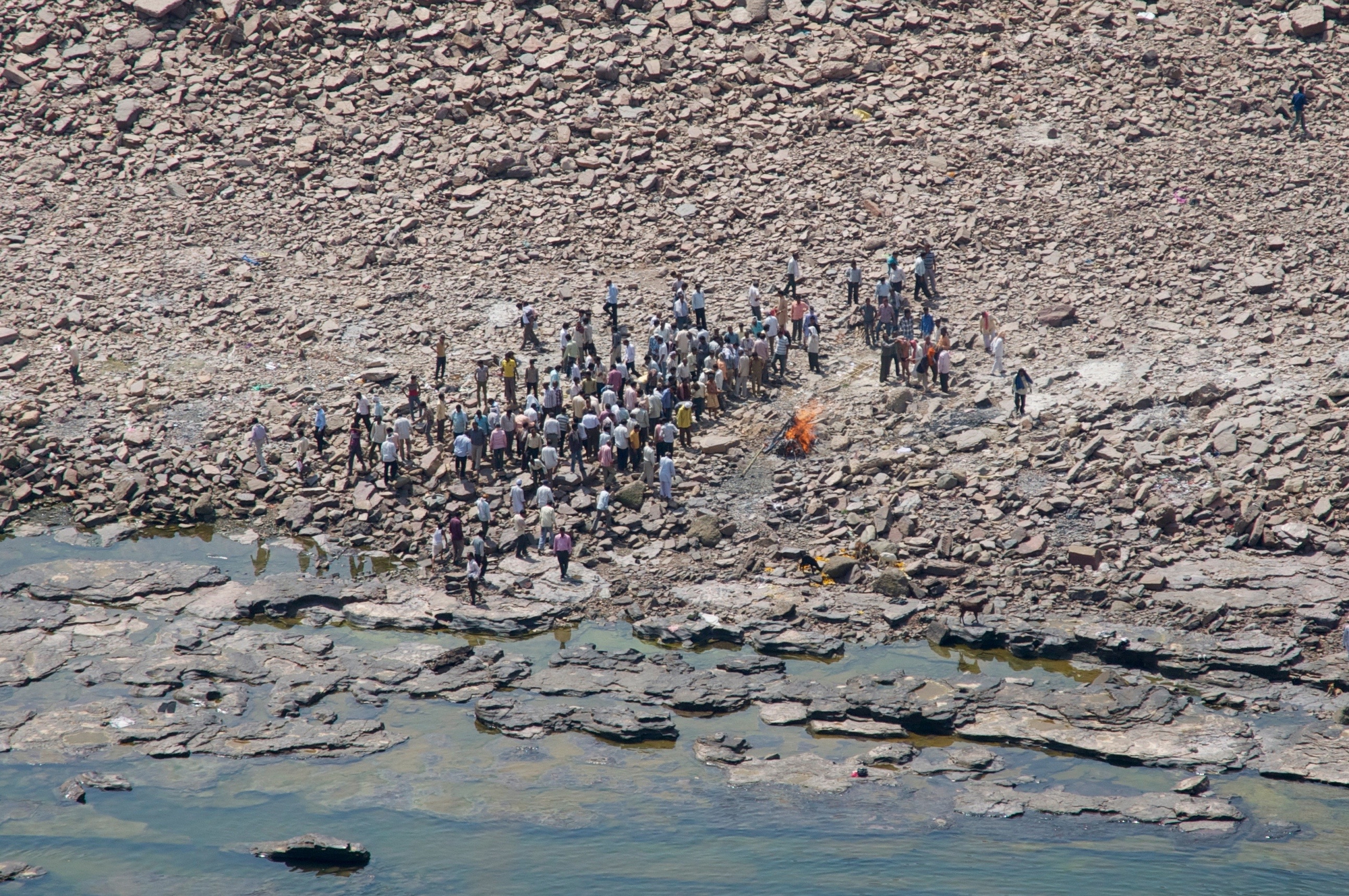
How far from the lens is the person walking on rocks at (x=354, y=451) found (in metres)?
28.1

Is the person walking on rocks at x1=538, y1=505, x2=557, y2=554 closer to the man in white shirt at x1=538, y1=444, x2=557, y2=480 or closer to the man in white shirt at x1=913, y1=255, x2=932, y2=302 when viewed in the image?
the man in white shirt at x1=538, y1=444, x2=557, y2=480

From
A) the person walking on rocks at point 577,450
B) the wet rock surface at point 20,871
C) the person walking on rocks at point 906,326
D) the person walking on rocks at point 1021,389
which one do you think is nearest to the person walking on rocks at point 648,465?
the person walking on rocks at point 577,450

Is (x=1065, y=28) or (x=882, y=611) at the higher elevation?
(x=1065, y=28)

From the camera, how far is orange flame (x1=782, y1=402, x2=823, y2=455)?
28375mm

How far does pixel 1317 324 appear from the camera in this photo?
2958 cm

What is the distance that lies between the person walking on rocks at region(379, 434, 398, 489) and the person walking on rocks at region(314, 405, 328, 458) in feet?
5.26

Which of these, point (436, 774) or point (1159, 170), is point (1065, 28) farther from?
point (436, 774)

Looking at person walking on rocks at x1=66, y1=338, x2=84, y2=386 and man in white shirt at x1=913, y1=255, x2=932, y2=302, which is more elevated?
man in white shirt at x1=913, y1=255, x2=932, y2=302

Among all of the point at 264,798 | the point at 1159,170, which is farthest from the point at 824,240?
the point at 264,798

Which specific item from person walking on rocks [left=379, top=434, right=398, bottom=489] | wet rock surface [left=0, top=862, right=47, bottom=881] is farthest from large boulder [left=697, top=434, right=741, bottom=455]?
wet rock surface [left=0, top=862, right=47, bottom=881]

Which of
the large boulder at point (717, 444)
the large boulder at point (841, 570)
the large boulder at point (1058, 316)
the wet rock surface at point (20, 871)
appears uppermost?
the large boulder at point (1058, 316)

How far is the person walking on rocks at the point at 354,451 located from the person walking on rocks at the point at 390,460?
0.47 meters

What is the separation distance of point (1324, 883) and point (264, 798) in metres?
15.5

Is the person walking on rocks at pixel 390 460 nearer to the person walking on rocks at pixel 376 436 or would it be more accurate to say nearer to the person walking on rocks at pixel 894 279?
the person walking on rocks at pixel 376 436
